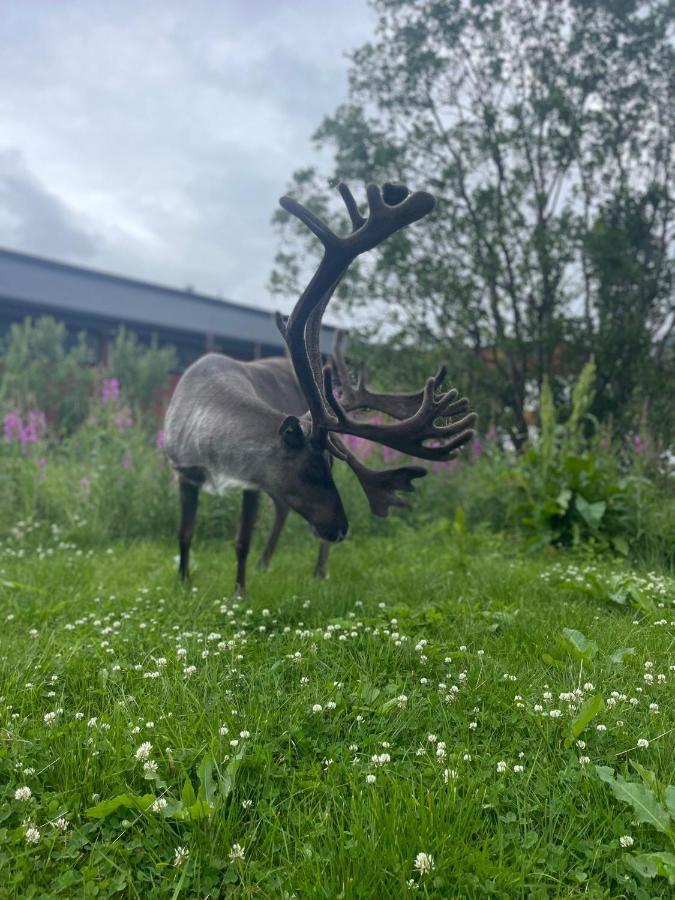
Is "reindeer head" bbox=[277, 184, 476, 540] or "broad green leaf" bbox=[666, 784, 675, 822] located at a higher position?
"reindeer head" bbox=[277, 184, 476, 540]

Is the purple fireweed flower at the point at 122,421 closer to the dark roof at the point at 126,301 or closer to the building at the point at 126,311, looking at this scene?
the dark roof at the point at 126,301

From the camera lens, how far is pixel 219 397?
4.32 meters

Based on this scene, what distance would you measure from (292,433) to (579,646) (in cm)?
178

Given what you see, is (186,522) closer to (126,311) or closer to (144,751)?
(144,751)

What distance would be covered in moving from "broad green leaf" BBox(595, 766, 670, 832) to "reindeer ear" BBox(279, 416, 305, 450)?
224 centimetres

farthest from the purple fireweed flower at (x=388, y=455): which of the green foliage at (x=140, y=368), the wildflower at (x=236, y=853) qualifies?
the green foliage at (x=140, y=368)

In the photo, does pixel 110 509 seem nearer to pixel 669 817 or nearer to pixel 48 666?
pixel 48 666

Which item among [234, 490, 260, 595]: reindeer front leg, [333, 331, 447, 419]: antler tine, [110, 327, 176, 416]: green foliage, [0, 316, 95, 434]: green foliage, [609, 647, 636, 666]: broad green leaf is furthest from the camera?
[110, 327, 176, 416]: green foliage

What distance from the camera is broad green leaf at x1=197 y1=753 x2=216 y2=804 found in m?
1.87

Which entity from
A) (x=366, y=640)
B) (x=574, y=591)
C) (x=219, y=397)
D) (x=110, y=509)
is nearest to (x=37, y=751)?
(x=366, y=640)

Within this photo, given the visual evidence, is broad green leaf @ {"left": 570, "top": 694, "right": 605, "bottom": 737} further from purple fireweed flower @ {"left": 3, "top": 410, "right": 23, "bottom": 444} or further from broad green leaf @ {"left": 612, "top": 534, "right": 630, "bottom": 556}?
purple fireweed flower @ {"left": 3, "top": 410, "right": 23, "bottom": 444}

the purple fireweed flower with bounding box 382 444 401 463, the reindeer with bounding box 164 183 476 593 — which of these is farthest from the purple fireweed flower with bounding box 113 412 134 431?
the reindeer with bounding box 164 183 476 593

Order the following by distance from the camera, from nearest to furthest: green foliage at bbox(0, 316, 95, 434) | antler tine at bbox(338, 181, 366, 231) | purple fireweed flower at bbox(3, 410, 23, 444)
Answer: antler tine at bbox(338, 181, 366, 231) < purple fireweed flower at bbox(3, 410, 23, 444) < green foliage at bbox(0, 316, 95, 434)

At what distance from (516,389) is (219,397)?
513cm
